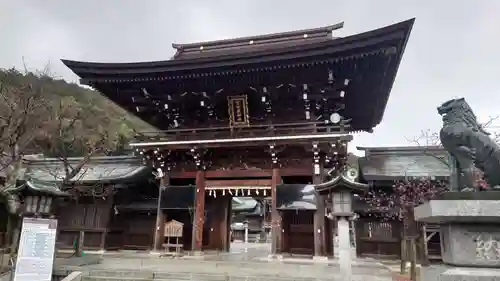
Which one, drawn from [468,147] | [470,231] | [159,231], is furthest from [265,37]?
[470,231]

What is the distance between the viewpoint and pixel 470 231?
4.28m

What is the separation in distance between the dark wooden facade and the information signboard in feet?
20.5

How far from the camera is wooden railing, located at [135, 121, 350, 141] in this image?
13.3 m

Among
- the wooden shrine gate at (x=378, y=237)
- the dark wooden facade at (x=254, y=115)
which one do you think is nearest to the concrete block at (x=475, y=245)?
the dark wooden facade at (x=254, y=115)

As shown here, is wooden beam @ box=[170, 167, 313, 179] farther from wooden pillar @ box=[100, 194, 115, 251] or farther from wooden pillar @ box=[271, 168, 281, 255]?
wooden pillar @ box=[100, 194, 115, 251]

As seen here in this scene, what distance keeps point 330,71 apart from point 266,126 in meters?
3.15

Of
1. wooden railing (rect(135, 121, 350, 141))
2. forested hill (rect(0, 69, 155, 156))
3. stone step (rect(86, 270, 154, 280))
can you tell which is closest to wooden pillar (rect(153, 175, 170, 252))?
wooden railing (rect(135, 121, 350, 141))

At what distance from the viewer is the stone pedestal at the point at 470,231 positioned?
4074 millimetres

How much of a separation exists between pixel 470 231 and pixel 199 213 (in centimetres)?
1125

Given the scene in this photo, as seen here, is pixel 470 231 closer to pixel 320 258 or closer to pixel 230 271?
pixel 230 271

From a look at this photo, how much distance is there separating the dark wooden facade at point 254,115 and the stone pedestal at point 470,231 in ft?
27.3

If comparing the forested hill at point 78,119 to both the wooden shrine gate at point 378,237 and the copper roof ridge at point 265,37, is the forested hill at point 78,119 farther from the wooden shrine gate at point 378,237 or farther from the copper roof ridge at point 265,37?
the wooden shrine gate at point 378,237

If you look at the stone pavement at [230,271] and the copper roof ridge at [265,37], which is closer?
the stone pavement at [230,271]

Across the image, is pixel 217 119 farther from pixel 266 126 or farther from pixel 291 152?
pixel 291 152
